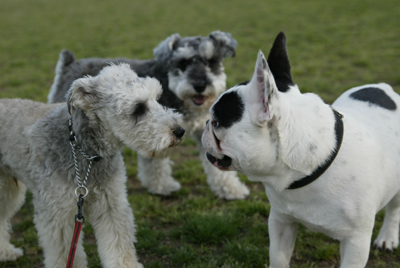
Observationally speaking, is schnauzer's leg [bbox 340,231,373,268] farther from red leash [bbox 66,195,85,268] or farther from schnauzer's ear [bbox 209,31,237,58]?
schnauzer's ear [bbox 209,31,237,58]

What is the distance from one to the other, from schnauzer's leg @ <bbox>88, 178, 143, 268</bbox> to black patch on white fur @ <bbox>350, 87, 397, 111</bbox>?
2.29 m

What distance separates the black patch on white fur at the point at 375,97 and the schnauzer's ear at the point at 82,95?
7.60ft

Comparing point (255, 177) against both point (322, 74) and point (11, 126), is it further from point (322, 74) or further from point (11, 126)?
point (322, 74)

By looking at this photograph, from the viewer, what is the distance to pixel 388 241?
3.66 m

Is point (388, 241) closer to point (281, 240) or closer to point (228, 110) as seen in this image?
point (281, 240)

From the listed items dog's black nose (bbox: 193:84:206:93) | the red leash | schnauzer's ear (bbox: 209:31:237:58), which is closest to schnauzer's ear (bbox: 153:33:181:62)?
schnauzer's ear (bbox: 209:31:237:58)

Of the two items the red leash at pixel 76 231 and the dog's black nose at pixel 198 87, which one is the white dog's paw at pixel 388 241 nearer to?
the dog's black nose at pixel 198 87

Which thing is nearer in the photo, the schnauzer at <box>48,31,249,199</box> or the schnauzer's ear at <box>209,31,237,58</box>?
the schnauzer at <box>48,31,249,199</box>

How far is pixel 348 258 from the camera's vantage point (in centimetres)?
271

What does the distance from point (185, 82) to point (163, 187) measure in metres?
1.46

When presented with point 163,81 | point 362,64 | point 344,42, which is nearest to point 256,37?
point 344,42

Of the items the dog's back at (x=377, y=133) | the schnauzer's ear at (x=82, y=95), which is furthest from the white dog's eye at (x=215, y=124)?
the schnauzer's ear at (x=82, y=95)

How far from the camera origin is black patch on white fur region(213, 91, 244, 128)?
252cm

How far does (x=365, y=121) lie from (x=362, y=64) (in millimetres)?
6785
